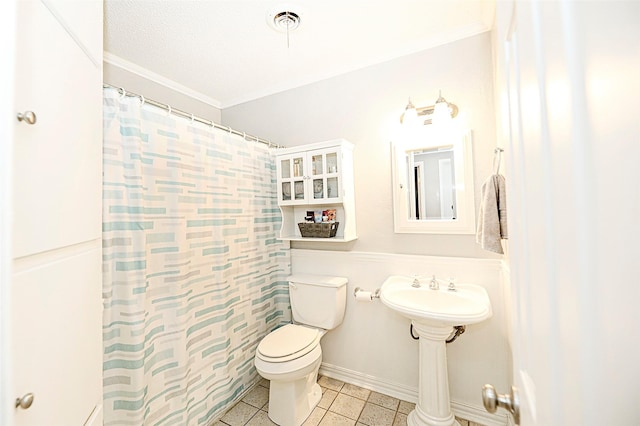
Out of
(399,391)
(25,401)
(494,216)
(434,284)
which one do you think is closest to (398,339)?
(399,391)

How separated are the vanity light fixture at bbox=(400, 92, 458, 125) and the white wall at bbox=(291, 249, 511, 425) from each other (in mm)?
938

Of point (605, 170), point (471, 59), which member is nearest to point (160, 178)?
point (605, 170)

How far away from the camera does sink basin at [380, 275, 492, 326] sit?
1377 mm

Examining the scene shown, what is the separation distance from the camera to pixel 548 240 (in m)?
0.38

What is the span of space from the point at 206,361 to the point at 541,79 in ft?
6.79

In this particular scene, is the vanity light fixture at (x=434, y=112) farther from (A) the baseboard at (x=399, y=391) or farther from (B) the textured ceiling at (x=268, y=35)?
(A) the baseboard at (x=399, y=391)

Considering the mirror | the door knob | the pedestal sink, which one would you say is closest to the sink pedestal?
the pedestal sink

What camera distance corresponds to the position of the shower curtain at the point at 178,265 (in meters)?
1.31

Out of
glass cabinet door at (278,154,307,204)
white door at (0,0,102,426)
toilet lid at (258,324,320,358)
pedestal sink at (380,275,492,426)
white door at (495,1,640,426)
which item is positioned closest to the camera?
white door at (495,1,640,426)

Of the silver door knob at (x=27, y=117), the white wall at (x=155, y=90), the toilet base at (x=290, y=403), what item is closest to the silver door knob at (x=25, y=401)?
the silver door knob at (x=27, y=117)

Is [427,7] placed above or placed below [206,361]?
above

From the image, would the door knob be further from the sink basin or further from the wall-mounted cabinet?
the wall-mounted cabinet

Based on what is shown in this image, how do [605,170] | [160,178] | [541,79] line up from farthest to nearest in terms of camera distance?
[160,178], [541,79], [605,170]

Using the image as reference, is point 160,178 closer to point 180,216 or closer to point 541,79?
point 180,216
